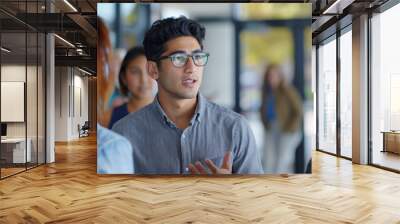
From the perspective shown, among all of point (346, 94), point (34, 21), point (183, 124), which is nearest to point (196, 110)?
point (183, 124)

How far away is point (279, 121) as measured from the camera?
6219mm

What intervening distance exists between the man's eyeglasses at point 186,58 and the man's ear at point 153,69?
15 cm

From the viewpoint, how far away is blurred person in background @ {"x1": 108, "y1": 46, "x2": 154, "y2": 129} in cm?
617

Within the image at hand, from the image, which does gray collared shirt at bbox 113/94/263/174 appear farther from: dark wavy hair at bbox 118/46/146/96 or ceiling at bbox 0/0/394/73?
ceiling at bbox 0/0/394/73

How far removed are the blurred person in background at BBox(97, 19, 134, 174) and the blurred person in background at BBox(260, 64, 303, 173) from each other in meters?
2.21

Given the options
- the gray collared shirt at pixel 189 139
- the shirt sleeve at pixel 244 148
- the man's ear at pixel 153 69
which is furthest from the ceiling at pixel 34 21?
the shirt sleeve at pixel 244 148

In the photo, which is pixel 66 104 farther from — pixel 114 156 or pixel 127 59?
pixel 127 59

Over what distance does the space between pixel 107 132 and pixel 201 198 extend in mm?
2168

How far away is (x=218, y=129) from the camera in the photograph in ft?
20.0

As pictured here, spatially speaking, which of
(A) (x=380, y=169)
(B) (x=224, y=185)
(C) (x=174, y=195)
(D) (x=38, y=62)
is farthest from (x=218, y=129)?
(D) (x=38, y=62)

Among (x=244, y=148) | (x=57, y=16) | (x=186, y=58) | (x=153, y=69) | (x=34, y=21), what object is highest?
(x=57, y=16)

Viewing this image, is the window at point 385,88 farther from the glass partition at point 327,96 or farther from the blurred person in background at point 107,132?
the blurred person in background at point 107,132

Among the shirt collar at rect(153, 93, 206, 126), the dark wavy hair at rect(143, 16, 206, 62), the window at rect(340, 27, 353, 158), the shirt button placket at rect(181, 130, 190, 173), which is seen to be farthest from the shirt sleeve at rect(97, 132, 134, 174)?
the window at rect(340, 27, 353, 158)

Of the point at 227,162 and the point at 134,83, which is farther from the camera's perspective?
the point at 134,83
